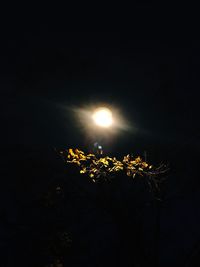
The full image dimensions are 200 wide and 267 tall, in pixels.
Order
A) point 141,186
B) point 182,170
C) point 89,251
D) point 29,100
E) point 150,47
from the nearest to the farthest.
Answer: point 89,251 → point 141,186 → point 182,170 → point 29,100 → point 150,47

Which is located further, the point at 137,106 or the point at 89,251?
the point at 137,106

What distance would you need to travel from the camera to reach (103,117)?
16.3 metres

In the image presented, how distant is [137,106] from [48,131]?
17.1 feet

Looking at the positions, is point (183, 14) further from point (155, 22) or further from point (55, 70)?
point (55, 70)

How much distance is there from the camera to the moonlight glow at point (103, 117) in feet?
52.0

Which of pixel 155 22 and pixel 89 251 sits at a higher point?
pixel 155 22

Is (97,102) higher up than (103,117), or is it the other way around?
(97,102)

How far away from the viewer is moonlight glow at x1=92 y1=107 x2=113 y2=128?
15852mm

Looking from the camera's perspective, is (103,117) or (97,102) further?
(97,102)

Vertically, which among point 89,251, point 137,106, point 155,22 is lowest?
point 89,251

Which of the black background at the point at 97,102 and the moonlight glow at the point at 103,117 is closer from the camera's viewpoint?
the black background at the point at 97,102

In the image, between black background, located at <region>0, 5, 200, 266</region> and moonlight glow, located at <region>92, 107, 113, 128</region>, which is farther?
moonlight glow, located at <region>92, 107, 113, 128</region>

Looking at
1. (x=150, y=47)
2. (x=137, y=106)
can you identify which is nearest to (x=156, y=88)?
(x=137, y=106)

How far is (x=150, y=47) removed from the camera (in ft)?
65.4
